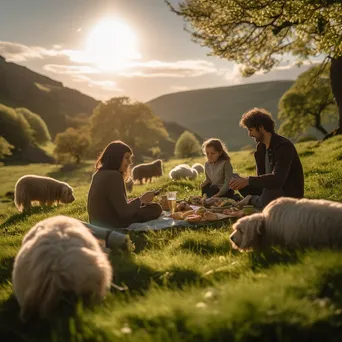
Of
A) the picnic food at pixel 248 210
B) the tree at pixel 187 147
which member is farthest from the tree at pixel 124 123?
the picnic food at pixel 248 210

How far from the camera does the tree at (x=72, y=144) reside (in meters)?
60.8

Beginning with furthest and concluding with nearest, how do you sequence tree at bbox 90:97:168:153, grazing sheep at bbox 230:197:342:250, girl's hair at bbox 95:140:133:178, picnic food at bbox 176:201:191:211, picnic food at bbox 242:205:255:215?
tree at bbox 90:97:168:153
picnic food at bbox 176:201:191:211
picnic food at bbox 242:205:255:215
girl's hair at bbox 95:140:133:178
grazing sheep at bbox 230:197:342:250

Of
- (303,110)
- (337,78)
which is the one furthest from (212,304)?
(303,110)

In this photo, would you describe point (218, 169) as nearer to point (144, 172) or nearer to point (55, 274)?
point (55, 274)

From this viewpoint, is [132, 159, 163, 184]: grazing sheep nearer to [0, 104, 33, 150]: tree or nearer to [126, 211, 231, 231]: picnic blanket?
[126, 211, 231, 231]: picnic blanket

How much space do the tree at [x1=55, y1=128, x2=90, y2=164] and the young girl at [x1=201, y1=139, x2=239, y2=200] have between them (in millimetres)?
52813

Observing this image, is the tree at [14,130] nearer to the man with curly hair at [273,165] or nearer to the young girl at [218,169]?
the young girl at [218,169]

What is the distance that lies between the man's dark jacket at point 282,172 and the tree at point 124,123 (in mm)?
54734

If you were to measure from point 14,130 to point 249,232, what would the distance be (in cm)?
7508

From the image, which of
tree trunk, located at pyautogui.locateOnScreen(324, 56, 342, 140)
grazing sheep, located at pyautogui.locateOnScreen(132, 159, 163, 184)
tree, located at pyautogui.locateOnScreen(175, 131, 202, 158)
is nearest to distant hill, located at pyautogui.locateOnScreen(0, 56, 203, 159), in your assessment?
tree, located at pyautogui.locateOnScreen(175, 131, 202, 158)

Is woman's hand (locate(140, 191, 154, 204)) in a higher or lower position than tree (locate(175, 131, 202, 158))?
higher

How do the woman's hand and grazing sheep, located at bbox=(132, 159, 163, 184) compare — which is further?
grazing sheep, located at bbox=(132, 159, 163, 184)

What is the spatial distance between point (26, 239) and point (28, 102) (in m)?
153

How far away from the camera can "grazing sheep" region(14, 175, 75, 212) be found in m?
16.5
